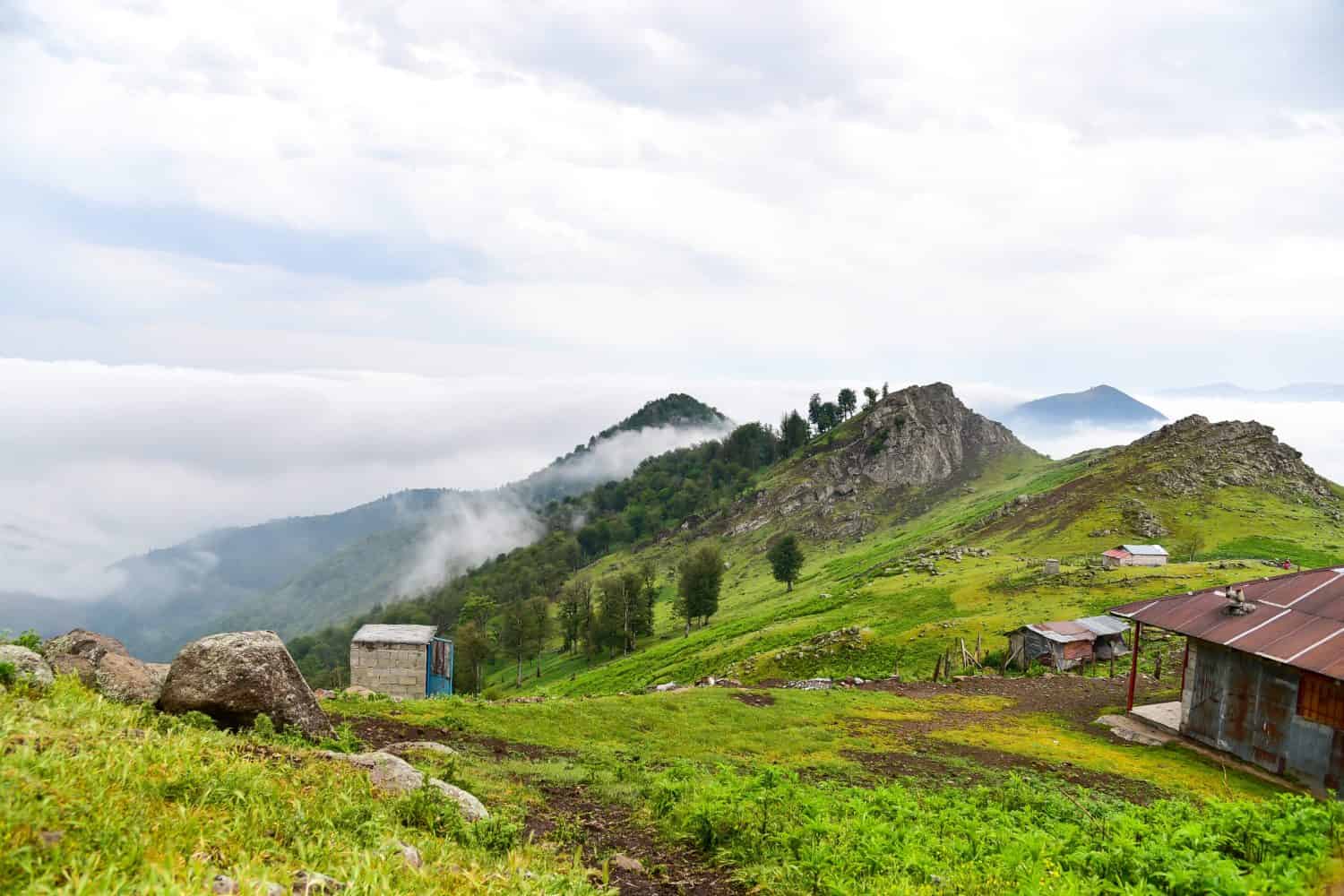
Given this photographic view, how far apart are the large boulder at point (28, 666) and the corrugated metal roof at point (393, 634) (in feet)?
99.0

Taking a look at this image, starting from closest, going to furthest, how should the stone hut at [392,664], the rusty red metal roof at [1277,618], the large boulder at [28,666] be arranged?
1. the large boulder at [28,666]
2. the rusty red metal roof at [1277,618]
3. the stone hut at [392,664]

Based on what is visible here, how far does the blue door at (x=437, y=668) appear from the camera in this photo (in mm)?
44250

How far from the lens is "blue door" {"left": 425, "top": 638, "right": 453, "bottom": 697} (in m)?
44.2

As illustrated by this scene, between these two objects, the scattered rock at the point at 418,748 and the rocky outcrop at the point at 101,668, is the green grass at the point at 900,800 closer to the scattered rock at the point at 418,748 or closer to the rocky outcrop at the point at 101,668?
the scattered rock at the point at 418,748

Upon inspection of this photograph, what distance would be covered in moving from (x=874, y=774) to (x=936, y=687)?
2162cm

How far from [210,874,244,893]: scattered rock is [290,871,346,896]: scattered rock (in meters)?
0.48

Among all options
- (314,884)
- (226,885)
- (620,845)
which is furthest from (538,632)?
(226,885)

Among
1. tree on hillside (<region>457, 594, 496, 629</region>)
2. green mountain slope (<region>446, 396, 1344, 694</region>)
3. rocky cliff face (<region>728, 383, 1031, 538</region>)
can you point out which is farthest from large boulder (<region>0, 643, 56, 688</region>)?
rocky cliff face (<region>728, 383, 1031, 538</region>)

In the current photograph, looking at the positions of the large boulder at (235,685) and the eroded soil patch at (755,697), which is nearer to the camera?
the large boulder at (235,685)

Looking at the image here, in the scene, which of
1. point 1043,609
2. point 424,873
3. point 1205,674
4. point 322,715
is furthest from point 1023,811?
point 1043,609

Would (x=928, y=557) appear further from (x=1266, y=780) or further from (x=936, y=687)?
A: (x=1266, y=780)

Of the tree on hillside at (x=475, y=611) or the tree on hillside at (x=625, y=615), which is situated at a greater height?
the tree on hillside at (x=625, y=615)

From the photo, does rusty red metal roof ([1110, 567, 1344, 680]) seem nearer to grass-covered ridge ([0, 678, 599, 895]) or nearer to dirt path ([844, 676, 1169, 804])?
dirt path ([844, 676, 1169, 804])

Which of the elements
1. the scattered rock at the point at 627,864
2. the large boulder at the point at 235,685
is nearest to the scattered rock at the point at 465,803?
the scattered rock at the point at 627,864
